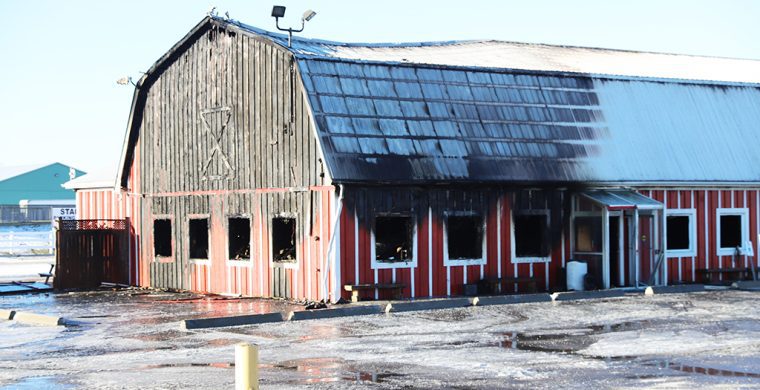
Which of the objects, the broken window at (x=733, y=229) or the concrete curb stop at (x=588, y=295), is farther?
the broken window at (x=733, y=229)

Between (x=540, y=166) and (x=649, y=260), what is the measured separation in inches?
164

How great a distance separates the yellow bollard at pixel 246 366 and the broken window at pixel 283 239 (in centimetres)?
1706

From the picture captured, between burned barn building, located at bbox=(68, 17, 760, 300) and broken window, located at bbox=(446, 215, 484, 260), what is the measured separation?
0.13 ft

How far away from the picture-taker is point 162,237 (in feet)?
107

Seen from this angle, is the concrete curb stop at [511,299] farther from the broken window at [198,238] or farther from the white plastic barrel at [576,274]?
the broken window at [198,238]

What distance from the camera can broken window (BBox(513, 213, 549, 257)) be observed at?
28531 mm

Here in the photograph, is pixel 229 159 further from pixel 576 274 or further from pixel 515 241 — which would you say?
pixel 576 274

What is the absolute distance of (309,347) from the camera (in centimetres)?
1769

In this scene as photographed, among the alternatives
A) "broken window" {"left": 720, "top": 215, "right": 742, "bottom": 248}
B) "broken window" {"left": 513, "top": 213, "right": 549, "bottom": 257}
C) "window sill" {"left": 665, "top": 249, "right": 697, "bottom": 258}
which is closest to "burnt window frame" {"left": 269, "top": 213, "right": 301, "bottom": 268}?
"broken window" {"left": 513, "top": 213, "right": 549, "bottom": 257}

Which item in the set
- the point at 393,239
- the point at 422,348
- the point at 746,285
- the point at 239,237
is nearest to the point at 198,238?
the point at 239,237

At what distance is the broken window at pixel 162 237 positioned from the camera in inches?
1277

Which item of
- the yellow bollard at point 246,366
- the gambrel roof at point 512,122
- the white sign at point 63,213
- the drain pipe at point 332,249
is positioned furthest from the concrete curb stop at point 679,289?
the yellow bollard at point 246,366

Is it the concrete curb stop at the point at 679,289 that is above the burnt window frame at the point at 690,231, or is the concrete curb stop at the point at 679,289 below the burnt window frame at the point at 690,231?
below

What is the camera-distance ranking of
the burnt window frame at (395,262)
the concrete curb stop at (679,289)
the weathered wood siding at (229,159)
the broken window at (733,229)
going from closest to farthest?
the burnt window frame at (395,262)
the weathered wood siding at (229,159)
the concrete curb stop at (679,289)
the broken window at (733,229)
